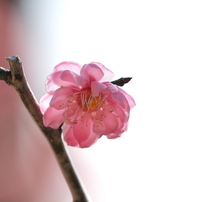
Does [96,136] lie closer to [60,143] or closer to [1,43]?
[60,143]

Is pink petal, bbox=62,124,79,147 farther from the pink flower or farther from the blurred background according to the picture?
the blurred background

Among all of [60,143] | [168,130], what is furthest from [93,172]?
[60,143]

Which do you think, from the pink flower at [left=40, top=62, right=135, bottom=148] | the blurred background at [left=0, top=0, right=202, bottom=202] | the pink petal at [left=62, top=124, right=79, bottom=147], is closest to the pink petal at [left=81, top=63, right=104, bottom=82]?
the pink flower at [left=40, top=62, right=135, bottom=148]

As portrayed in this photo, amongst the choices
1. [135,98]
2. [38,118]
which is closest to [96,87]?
[38,118]

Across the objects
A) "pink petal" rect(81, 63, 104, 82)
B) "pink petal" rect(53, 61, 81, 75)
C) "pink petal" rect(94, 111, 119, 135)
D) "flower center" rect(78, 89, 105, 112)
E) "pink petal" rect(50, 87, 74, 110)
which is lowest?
"pink petal" rect(94, 111, 119, 135)

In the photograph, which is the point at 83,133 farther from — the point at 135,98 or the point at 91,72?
the point at 135,98

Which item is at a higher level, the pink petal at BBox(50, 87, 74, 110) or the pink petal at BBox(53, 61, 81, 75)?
the pink petal at BBox(53, 61, 81, 75)

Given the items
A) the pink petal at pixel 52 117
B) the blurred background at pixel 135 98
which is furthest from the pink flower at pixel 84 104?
the blurred background at pixel 135 98
